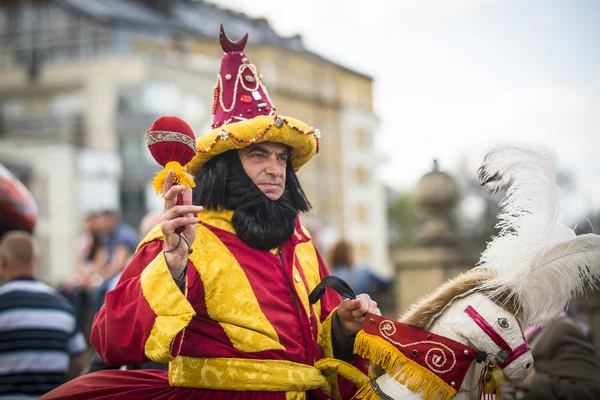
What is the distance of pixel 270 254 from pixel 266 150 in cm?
47

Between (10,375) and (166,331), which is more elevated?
(166,331)

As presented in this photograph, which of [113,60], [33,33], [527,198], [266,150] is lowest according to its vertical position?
[527,198]

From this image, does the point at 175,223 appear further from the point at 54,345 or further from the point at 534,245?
the point at 54,345

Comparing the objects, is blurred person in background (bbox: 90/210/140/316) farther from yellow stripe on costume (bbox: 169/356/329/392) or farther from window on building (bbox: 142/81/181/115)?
window on building (bbox: 142/81/181/115)

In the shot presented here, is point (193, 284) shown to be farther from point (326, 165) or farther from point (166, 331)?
point (326, 165)

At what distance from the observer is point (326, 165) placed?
42.1 metres

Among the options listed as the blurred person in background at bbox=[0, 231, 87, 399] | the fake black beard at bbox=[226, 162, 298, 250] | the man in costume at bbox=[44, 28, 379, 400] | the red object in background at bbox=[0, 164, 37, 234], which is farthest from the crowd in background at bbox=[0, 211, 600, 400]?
the red object in background at bbox=[0, 164, 37, 234]

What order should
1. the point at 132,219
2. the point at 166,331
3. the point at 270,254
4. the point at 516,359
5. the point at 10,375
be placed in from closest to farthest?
the point at 166,331, the point at 516,359, the point at 270,254, the point at 10,375, the point at 132,219

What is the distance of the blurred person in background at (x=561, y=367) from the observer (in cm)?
406

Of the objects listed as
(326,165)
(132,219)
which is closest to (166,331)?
(132,219)

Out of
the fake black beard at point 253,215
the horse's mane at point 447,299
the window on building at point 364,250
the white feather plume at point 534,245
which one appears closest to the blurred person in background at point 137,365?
the fake black beard at point 253,215

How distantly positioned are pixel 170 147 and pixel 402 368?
4.16 ft

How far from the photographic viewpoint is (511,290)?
2.84 m

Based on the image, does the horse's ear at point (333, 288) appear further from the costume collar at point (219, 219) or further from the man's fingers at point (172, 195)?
the man's fingers at point (172, 195)
